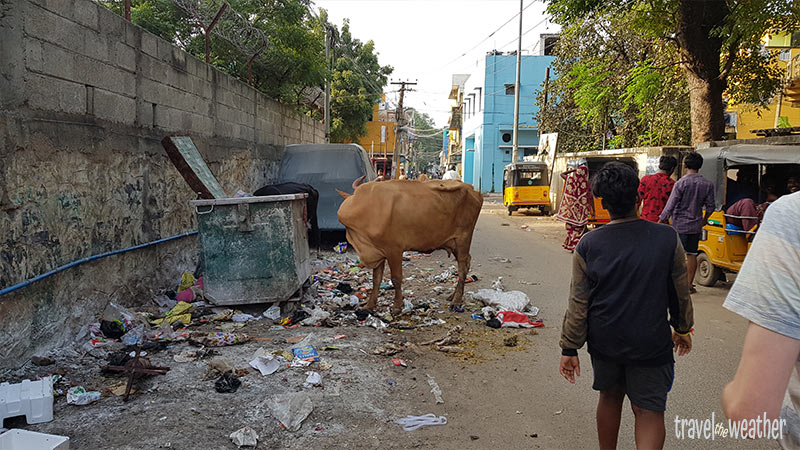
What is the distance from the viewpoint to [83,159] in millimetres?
4730

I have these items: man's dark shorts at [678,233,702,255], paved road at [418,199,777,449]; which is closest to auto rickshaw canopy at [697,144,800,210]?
man's dark shorts at [678,233,702,255]

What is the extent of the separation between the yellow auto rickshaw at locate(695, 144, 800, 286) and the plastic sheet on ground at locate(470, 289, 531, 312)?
9.41 ft

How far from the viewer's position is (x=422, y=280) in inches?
303

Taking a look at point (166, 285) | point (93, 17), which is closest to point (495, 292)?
point (166, 285)

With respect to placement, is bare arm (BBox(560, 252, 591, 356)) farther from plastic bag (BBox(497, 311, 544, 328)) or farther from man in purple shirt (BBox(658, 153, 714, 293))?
man in purple shirt (BBox(658, 153, 714, 293))

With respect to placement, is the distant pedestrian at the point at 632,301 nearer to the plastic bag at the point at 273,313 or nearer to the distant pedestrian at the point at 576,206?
the plastic bag at the point at 273,313

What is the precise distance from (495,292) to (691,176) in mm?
2803

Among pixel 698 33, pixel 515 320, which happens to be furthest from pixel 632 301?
pixel 698 33

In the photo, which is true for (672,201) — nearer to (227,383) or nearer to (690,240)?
(690,240)

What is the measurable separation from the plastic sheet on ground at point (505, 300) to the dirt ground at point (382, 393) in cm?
29

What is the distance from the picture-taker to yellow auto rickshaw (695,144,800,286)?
657 cm

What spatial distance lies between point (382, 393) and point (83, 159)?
3415 mm

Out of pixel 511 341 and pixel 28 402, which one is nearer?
pixel 28 402

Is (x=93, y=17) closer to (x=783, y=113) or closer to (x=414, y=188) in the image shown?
(x=414, y=188)
